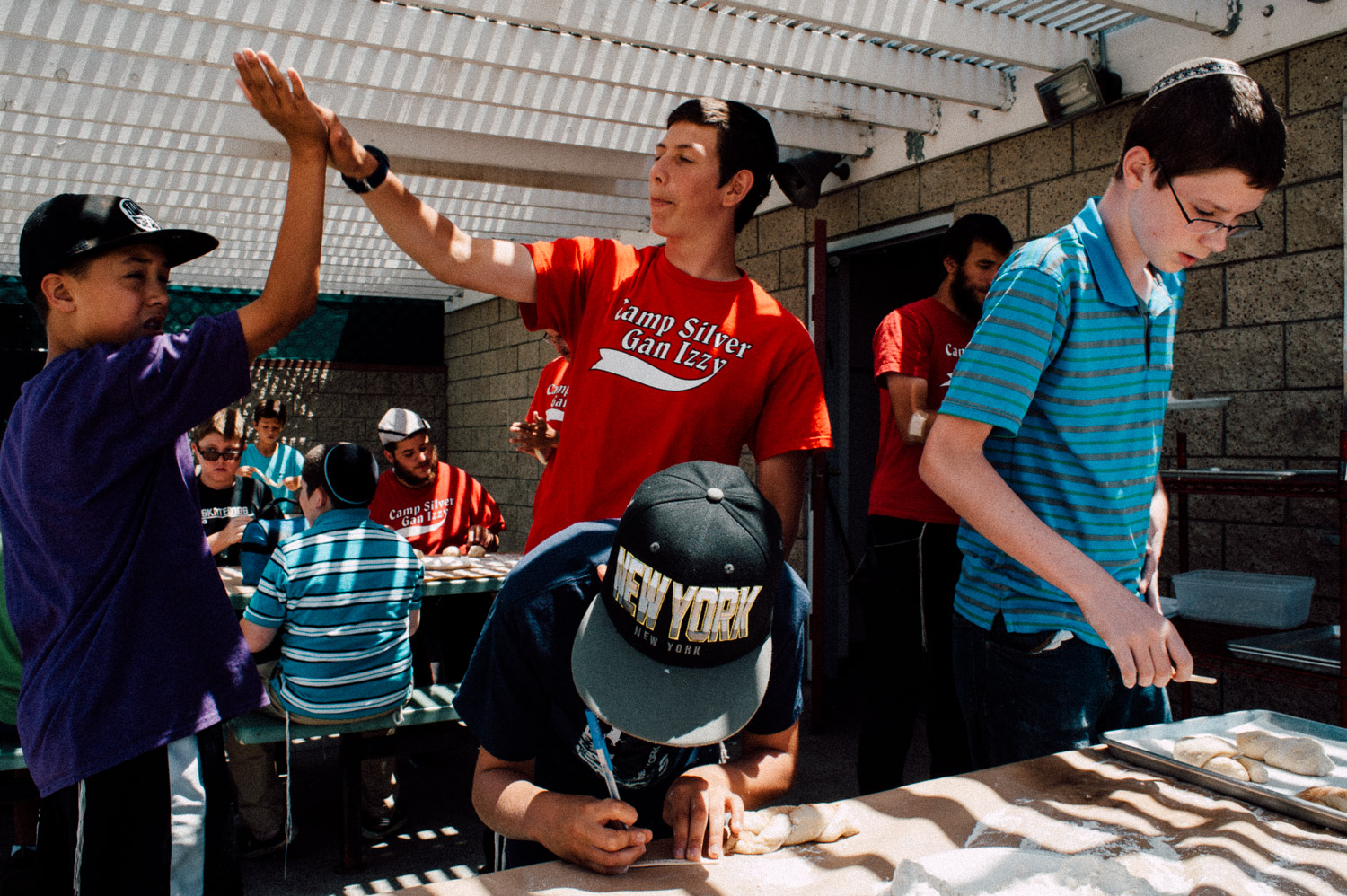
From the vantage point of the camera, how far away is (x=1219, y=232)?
1450mm

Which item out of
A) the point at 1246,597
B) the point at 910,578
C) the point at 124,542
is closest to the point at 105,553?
the point at 124,542

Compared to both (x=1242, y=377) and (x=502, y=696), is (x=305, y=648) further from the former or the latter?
(x=1242, y=377)

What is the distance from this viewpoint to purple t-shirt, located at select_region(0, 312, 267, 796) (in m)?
1.55

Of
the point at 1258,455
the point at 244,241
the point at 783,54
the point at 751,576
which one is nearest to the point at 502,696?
the point at 751,576

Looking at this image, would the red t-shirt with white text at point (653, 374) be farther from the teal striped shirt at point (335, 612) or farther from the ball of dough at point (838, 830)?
the teal striped shirt at point (335, 612)

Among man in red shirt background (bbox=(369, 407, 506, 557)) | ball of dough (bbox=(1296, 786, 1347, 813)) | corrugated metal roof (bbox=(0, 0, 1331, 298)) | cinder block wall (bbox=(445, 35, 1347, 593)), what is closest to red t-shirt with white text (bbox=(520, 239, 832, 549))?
ball of dough (bbox=(1296, 786, 1347, 813))

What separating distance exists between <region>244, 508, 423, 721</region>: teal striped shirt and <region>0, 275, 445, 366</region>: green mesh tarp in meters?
6.53

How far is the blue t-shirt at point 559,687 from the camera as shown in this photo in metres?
1.38

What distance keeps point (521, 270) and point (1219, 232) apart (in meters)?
1.28

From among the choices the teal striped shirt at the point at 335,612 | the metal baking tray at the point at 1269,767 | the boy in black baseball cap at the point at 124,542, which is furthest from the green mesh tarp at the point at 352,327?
the metal baking tray at the point at 1269,767

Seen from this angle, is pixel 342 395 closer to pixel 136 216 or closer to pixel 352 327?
pixel 352 327

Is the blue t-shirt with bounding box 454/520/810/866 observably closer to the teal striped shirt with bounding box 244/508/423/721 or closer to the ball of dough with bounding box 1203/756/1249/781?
the ball of dough with bounding box 1203/756/1249/781

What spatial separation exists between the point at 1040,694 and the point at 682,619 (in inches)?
26.9

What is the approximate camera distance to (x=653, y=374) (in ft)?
6.27
